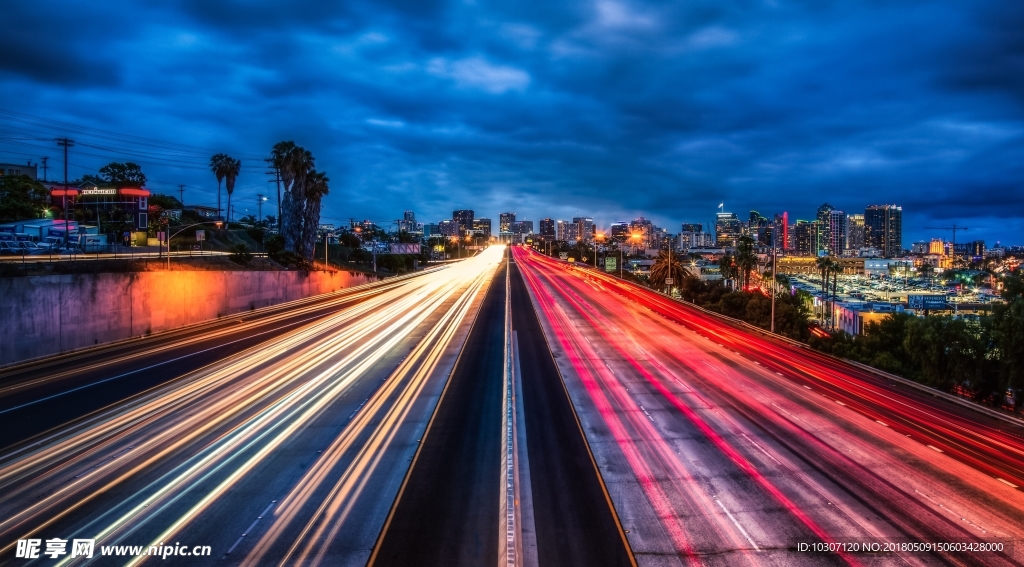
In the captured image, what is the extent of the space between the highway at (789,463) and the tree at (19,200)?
244ft

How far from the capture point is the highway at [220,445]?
1191cm

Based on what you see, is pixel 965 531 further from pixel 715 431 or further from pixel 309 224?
Answer: pixel 309 224

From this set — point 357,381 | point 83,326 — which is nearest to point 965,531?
point 357,381

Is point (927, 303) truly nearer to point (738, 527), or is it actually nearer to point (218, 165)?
point (738, 527)

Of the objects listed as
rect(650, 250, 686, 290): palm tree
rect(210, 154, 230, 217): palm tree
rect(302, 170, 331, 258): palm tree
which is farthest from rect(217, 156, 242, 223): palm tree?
rect(650, 250, 686, 290): palm tree

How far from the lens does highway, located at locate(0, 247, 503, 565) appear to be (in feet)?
39.1

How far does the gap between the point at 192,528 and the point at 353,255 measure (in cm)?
10581

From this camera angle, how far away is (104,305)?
34.5 meters

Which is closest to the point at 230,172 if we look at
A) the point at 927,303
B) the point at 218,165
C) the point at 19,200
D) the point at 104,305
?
the point at 218,165

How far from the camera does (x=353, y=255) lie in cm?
11362

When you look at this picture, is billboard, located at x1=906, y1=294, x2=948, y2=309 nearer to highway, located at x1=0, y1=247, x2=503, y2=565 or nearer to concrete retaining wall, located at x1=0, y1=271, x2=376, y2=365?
highway, located at x1=0, y1=247, x2=503, y2=565

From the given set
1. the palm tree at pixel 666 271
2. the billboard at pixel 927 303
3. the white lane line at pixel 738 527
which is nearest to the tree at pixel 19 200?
the white lane line at pixel 738 527

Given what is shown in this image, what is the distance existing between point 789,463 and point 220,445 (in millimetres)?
17689

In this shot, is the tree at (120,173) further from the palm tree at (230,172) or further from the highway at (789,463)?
the highway at (789,463)
